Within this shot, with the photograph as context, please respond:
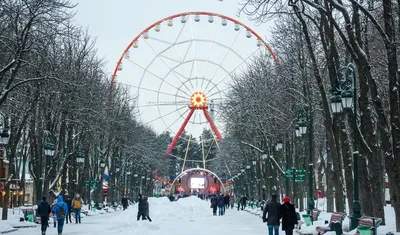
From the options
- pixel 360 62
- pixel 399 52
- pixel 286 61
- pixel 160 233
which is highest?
pixel 286 61

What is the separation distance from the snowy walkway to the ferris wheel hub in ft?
39.3

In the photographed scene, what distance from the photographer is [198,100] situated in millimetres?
70750

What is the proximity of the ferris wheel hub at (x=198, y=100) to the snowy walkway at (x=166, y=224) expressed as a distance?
12.0m

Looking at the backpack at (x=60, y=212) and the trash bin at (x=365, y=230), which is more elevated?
the backpack at (x=60, y=212)

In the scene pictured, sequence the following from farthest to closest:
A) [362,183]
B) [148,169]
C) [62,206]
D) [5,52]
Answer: [148,169] → [5,52] → [62,206] → [362,183]

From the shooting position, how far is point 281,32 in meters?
39.4

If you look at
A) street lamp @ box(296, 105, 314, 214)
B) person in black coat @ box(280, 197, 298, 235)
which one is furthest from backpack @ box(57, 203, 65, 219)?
street lamp @ box(296, 105, 314, 214)

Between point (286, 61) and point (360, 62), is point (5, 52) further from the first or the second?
point (286, 61)

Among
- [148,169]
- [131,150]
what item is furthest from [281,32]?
[148,169]

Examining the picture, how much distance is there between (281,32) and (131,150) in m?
45.8

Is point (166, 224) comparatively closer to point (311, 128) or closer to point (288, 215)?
point (311, 128)

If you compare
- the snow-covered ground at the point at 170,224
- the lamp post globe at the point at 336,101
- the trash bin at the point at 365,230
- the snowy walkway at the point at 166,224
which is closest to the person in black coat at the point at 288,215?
the trash bin at the point at 365,230

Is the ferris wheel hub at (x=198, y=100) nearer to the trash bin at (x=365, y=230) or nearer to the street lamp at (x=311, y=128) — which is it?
the street lamp at (x=311, y=128)

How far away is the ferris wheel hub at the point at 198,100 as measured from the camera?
2788 inches
